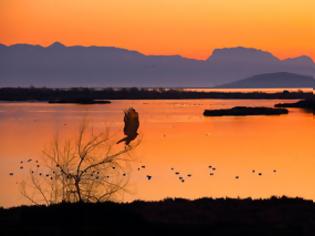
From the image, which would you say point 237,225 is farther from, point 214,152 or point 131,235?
point 214,152

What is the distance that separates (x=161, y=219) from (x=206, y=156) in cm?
1985

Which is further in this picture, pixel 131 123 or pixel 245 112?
pixel 245 112

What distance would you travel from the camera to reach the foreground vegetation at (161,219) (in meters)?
13.8

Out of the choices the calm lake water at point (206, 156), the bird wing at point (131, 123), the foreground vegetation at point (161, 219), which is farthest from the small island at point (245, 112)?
the bird wing at point (131, 123)

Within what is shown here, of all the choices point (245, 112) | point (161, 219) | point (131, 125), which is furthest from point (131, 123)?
point (245, 112)

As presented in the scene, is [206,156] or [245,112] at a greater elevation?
[245,112]

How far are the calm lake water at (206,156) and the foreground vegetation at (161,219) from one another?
14.3 feet

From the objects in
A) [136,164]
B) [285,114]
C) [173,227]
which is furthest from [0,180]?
[285,114]

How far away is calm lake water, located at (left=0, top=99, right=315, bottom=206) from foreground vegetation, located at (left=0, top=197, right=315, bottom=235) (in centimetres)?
437

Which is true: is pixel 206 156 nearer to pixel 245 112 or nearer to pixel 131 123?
pixel 131 123

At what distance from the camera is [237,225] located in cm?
1537

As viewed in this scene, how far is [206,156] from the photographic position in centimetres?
3741

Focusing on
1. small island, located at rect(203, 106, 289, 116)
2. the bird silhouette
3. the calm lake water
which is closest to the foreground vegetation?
the bird silhouette

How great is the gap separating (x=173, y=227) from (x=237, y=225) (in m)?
1.68
